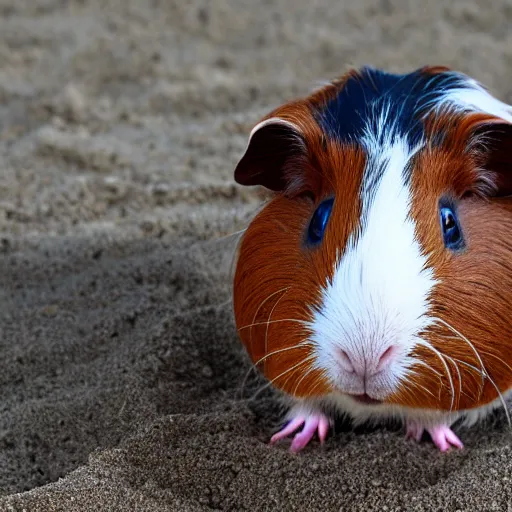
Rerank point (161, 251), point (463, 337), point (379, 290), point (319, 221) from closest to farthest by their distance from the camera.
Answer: point (379, 290), point (463, 337), point (319, 221), point (161, 251)

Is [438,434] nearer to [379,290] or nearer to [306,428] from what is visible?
[306,428]

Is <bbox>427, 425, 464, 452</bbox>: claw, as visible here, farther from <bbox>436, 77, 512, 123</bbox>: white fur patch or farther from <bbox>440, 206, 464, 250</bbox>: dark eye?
<bbox>436, 77, 512, 123</bbox>: white fur patch

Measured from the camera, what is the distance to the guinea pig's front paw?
2.24 metres

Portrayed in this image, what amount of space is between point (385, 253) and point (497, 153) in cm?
41

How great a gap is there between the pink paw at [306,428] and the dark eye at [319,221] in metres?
0.55

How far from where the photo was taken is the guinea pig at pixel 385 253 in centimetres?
183

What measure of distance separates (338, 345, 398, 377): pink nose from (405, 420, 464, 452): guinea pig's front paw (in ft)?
1.65

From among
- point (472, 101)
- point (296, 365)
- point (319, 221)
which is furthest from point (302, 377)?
point (472, 101)

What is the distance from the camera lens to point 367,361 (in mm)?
1782

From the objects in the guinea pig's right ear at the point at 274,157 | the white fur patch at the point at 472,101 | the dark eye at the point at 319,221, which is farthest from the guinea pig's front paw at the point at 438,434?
the white fur patch at the point at 472,101

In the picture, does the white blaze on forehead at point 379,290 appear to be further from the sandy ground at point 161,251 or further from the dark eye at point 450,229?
the sandy ground at point 161,251

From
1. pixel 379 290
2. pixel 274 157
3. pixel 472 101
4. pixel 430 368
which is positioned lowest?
pixel 430 368

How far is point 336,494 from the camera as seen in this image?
2.02 meters

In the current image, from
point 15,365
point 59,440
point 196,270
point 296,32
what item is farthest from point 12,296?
point 296,32
